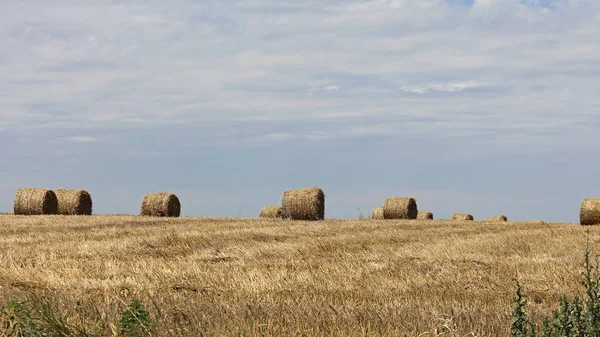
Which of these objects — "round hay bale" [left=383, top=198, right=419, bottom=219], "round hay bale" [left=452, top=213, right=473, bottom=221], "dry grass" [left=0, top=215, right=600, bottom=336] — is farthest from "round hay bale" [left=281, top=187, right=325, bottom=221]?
"round hay bale" [left=452, top=213, right=473, bottom=221]

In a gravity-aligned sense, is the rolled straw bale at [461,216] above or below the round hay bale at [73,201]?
below

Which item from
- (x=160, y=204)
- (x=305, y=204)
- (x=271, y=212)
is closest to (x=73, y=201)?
(x=160, y=204)

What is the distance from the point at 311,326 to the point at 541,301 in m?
4.23

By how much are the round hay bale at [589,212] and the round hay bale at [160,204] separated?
15766mm

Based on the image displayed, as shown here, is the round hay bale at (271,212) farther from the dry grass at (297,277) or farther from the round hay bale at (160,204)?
the dry grass at (297,277)

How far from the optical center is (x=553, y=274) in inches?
401

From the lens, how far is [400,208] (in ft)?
97.6

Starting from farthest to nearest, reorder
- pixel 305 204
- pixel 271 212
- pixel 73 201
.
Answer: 1. pixel 271 212
2. pixel 73 201
3. pixel 305 204

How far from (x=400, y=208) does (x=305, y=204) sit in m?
6.06

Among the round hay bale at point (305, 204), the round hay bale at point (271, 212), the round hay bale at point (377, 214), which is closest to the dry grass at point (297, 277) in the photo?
the round hay bale at point (305, 204)

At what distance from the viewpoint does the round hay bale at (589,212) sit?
24078mm

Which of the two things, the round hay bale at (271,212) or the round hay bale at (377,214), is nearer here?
the round hay bale at (271,212)

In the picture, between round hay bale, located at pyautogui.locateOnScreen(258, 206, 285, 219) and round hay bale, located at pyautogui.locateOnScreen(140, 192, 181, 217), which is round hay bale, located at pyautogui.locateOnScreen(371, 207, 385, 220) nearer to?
round hay bale, located at pyautogui.locateOnScreen(258, 206, 285, 219)

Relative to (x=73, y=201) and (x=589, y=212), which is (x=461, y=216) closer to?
(x=589, y=212)
